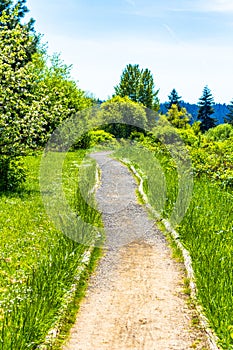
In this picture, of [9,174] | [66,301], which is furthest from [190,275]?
[9,174]

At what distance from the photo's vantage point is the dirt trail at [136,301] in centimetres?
533

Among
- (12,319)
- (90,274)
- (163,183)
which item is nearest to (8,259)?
(90,274)

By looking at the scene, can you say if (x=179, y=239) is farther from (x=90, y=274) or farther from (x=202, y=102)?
(x=202, y=102)

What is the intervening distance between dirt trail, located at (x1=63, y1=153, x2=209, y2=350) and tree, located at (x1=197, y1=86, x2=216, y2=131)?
6576 centimetres

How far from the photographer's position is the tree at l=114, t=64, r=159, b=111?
2243 inches

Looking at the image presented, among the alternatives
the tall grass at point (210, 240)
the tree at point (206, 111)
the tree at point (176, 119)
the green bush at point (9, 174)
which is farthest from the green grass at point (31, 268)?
the tree at point (206, 111)

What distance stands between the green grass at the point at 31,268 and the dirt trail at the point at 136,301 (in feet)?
1.31

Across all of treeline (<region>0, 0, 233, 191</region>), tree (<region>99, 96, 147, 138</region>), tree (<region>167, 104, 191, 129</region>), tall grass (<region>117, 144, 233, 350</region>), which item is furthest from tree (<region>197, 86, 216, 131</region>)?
tall grass (<region>117, 144, 233, 350</region>)

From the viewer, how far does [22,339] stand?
4664 millimetres

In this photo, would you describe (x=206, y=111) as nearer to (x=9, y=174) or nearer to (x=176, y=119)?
(x=176, y=119)

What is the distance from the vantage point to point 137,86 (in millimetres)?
57219

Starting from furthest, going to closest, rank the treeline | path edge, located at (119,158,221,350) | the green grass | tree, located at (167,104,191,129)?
1. tree, located at (167,104,191,129)
2. the treeline
3. path edge, located at (119,158,221,350)
4. the green grass

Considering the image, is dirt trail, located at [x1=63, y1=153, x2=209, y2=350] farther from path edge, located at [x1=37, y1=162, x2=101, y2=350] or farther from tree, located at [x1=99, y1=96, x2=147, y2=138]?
tree, located at [x1=99, y1=96, x2=147, y2=138]

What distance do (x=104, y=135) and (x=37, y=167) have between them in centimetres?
1686
